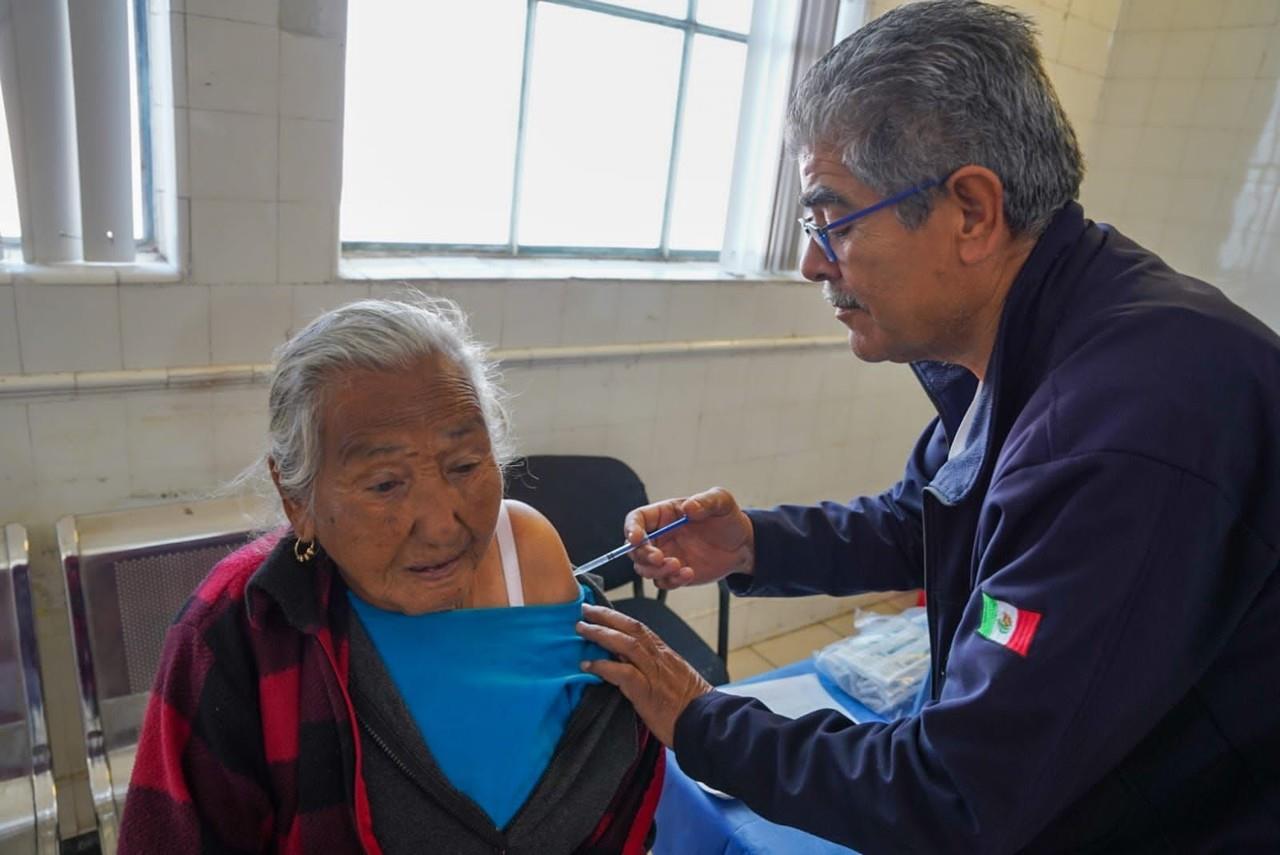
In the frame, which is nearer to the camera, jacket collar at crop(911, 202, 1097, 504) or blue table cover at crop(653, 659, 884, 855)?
jacket collar at crop(911, 202, 1097, 504)

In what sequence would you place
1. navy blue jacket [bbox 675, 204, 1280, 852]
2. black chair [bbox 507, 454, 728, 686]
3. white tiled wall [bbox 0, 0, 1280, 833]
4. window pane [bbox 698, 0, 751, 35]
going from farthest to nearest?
window pane [bbox 698, 0, 751, 35] < black chair [bbox 507, 454, 728, 686] < white tiled wall [bbox 0, 0, 1280, 833] < navy blue jacket [bbox 675, 204, 1280, 852]

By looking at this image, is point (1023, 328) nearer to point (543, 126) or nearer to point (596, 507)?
point (596, 507)

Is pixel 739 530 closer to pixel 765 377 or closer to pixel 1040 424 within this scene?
pixel 1040 424

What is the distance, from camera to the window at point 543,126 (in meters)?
2.41

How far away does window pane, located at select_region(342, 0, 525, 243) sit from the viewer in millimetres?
2350

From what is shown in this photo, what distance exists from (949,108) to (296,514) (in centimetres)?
101

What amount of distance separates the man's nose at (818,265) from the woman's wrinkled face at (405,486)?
0.54m

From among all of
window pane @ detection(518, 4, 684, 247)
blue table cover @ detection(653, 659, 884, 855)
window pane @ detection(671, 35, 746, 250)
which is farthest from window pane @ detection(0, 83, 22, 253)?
window pane @ detection(671, 35, 746, 250)

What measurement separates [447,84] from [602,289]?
73cm

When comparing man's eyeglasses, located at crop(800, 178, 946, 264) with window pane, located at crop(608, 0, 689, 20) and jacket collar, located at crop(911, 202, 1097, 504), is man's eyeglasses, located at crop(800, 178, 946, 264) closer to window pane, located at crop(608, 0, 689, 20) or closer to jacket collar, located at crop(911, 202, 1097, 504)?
jacket collar, located at crop(911, 202, 1097, 504)

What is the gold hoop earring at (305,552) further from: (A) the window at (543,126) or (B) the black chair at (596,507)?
(A) the window at (543,126)

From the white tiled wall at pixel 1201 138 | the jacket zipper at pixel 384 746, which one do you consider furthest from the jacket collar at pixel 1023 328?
the white tiled wall at pixel 1201 138

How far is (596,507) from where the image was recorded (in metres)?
2.58

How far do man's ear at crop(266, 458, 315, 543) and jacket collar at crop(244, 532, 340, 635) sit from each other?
2 centimetres
